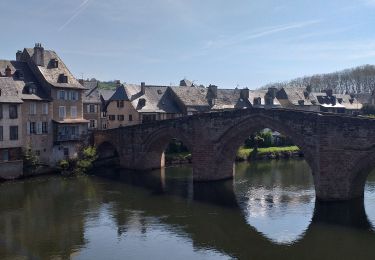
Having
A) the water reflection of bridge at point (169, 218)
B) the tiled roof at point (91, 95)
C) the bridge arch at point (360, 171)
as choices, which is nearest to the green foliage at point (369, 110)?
the water reflection of bridge at point (169, 218)

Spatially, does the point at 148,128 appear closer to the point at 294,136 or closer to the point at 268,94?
the point at 294,136

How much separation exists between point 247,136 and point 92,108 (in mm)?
27791

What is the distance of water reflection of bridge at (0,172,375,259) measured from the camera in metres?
26.4

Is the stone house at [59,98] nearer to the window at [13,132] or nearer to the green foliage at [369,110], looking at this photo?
the window at [13,132]

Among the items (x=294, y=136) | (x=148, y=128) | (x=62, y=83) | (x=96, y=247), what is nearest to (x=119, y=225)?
(x=96, y=247)

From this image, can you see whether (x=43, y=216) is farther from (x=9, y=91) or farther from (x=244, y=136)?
(x=244, y=136)

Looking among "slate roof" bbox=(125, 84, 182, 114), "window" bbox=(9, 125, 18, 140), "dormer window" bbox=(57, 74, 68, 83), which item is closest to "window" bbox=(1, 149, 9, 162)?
"window" bbox=(9, 125, 18, 140)

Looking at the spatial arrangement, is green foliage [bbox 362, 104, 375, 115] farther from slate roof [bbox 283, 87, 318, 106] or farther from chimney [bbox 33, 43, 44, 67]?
chimney [bbox 33, 43, 44, 67]

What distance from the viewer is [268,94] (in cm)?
8062

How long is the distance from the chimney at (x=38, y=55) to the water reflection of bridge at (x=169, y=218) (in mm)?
14228

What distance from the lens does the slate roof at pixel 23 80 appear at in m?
47.9

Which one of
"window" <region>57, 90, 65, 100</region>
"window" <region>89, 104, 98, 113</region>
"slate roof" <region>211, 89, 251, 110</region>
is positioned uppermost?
"slate roof" <region>211, 89, 251, 110</region>

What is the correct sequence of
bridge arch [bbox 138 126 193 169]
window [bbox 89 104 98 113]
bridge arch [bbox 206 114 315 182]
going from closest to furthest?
bridge arch [bbox 206 114 315 182] → bridge arch [bbox 138 126 193 169] → window [bbox 89 104 98 113]

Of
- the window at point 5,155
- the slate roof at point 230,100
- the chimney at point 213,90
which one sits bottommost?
the window at point 5,155
